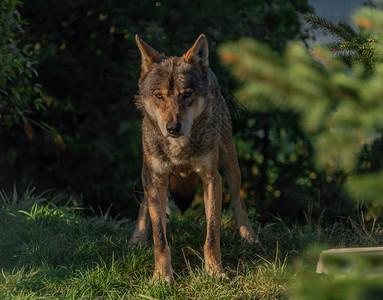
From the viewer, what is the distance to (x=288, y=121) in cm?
614

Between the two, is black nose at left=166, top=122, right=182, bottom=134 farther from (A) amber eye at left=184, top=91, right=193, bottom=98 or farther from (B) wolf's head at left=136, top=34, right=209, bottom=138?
(A) amber eye at left=184, top=91, right=193, bottom=98

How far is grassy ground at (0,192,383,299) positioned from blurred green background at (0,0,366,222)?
0.76m

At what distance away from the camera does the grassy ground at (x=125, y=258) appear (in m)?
3.74

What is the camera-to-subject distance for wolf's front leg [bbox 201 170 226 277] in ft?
→ 13.3

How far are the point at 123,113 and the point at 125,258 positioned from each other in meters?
2.91

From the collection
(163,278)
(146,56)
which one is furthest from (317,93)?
(146,56)

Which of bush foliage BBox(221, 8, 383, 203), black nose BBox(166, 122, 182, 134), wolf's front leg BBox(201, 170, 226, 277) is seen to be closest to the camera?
bush foliage BBox(221, 8, 383, 203)

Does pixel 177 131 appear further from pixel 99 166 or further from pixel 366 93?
pixel 99 166

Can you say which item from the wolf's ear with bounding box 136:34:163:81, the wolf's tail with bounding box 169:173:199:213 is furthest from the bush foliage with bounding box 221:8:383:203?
the wolf's tail with bounding box 169:173:199:213

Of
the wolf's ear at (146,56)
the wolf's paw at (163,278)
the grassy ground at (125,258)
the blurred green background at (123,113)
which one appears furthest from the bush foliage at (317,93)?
the blurred green background at (123,113)

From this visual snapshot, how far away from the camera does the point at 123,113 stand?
6824 millimetres

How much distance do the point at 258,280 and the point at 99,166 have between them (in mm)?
3417

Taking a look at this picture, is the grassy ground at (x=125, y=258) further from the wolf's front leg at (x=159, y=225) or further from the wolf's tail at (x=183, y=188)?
the wolf's tail at (x=183, y=188)

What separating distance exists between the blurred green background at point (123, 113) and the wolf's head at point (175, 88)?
1812 millimetres
